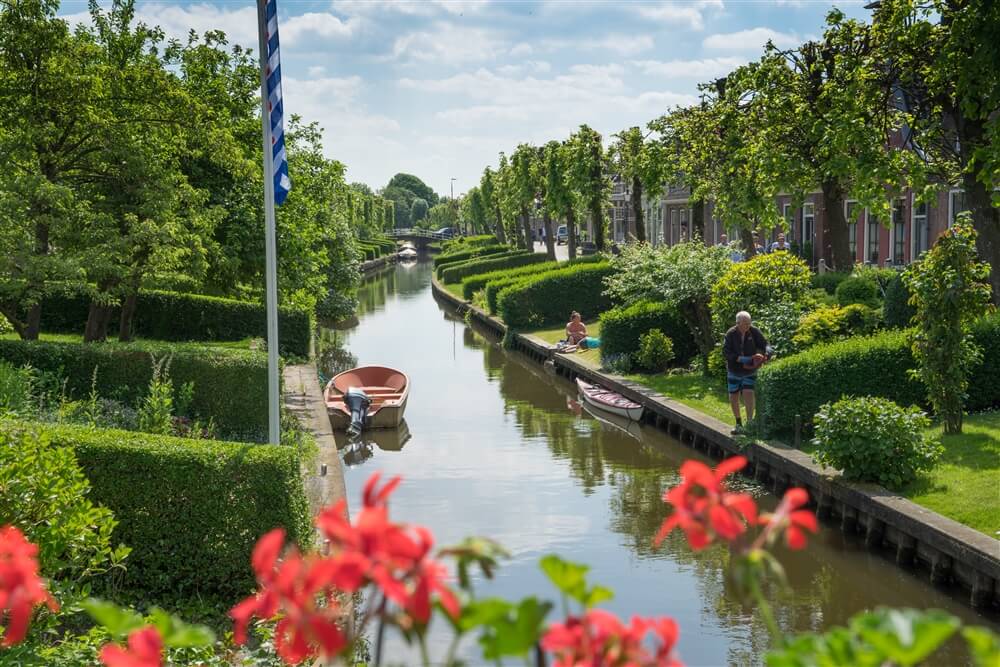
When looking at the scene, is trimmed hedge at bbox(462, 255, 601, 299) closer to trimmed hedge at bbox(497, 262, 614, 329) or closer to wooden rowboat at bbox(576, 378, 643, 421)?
trimmed hedge at bbox(497, 262, 614, 329)

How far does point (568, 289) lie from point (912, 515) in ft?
78.5

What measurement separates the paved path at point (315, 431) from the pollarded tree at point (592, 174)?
21.2 m

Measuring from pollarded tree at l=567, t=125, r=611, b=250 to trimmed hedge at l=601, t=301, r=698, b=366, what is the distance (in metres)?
20.6

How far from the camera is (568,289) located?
3491 cm

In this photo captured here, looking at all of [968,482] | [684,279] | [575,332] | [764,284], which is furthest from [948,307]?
[575,332]

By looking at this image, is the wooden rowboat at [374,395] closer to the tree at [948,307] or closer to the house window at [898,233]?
the tree at [948,307]

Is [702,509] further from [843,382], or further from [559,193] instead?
[559,193]

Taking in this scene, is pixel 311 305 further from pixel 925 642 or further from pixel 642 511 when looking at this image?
pixel 925 642

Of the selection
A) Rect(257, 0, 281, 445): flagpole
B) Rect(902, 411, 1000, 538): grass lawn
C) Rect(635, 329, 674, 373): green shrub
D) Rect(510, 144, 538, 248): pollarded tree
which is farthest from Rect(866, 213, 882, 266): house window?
Rect(257, 0, 281, 445): flagpole

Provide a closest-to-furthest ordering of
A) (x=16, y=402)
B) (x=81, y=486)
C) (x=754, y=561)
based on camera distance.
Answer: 1. (x=754, y=561)
2. (x=81, y=486)
3. (x=16, y=402)

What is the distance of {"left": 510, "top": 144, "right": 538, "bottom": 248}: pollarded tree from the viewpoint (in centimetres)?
6241

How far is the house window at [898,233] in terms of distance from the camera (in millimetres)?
34781

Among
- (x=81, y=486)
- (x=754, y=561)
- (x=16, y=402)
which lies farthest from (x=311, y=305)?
(x=754, y=561)

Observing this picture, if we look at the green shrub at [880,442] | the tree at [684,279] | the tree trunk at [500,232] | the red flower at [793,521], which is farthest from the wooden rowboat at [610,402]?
the tree trunk at [500,232]
